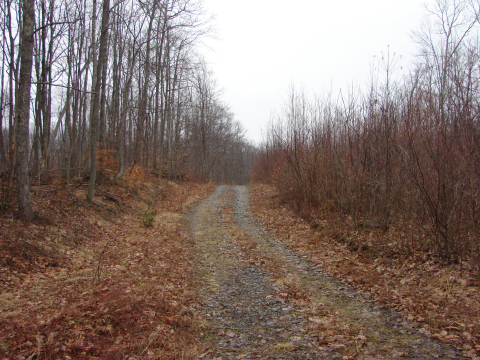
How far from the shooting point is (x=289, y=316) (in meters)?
4.77

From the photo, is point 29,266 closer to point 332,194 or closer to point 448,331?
point 448,331

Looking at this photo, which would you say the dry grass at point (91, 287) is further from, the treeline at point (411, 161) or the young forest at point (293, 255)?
the treeline at point (411, 161)

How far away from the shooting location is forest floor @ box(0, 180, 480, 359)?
3.79 m

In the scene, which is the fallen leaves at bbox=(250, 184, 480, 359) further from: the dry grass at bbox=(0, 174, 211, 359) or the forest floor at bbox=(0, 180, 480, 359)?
the dry grass at bbox=(0, 174, 211, 359)

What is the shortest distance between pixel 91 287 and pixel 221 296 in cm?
223

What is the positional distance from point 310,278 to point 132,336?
12.2 ft

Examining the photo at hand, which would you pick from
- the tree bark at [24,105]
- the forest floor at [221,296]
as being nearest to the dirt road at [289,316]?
the forest floor at [221,296]

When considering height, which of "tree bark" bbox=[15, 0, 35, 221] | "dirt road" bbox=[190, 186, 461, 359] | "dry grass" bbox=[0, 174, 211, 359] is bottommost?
"dirt road" bbox=[190, 186, 461, 359]

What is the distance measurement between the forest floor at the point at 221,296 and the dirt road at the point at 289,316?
0.07 ft

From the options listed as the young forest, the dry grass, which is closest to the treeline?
the young forest

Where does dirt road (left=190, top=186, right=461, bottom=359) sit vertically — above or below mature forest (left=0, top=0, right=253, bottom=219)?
below

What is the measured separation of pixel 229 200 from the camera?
757 inches

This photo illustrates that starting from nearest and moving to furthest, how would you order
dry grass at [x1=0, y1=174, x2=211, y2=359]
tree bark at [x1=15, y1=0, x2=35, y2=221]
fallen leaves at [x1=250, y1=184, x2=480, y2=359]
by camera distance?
dry grass at [x1=0, y1=174, x2=211, y2=359] → fallen leaves at [x1=250, y1=184, x2=480, y2=359] → tree bark at [x1=15, y1=0, x2=35, y2=221]

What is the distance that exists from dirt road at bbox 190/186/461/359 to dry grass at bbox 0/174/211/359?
0.44m
